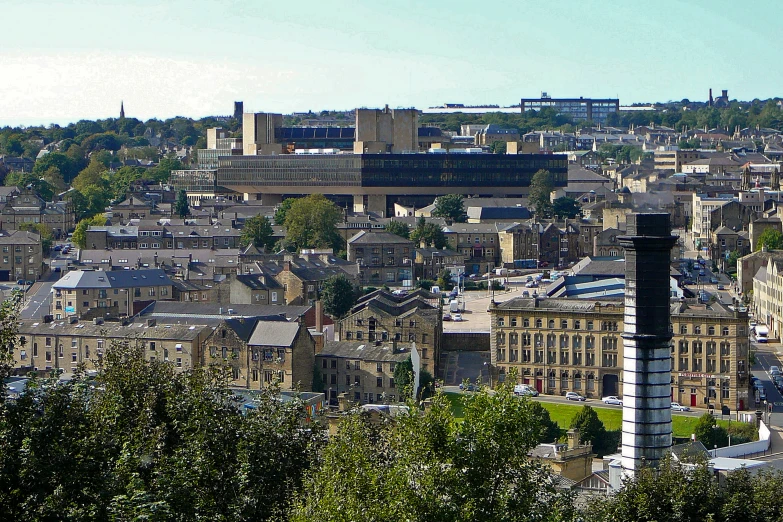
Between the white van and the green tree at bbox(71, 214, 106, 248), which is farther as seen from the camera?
the green tree at bbox(71, 214, 106, 248)

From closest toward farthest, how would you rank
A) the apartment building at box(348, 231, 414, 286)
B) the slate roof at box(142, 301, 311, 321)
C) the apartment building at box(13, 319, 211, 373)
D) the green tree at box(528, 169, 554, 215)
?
the apartment building at box(13, 319, 211, 373), the slate roof at box(142, 301, 311, 321), the apartment building at box(348, 231, 414, 286), the green tree at box(528, 169, 554, 215)

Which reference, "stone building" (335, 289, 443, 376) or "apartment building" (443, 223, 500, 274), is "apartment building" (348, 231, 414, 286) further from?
"stone building" (335, 289, 443, 376)

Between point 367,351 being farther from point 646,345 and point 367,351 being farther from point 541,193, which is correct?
point 541,193

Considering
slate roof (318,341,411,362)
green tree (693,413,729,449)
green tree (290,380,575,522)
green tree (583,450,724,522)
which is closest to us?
green tree (290,380,575,522)

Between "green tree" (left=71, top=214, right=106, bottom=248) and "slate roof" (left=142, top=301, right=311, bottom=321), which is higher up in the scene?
"green tree" (left=71, top=214, right=106, bottom=248)

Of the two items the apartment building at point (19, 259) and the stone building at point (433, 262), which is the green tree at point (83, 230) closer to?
the apartment building at point (19, 259)

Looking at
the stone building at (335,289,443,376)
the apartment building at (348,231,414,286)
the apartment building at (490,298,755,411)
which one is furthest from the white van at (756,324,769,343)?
the apartment building at (348,231,414,286)

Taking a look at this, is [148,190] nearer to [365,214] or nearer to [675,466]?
[365,214]

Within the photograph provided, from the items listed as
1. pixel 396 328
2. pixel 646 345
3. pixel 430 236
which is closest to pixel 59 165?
pixel 430 236

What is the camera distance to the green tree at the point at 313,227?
102000 millimetres

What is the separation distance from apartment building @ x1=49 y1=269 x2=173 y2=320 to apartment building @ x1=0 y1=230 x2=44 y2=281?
776 inches

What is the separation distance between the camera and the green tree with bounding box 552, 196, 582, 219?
120 meters

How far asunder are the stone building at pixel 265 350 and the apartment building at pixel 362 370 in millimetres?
722

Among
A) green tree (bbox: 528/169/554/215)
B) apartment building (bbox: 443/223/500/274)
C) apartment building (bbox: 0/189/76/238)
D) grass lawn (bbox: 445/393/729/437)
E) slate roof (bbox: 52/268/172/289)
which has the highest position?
green tree (bbox: 528/169/554/215)
